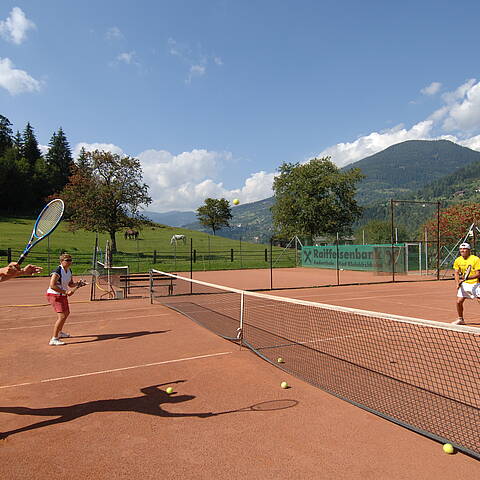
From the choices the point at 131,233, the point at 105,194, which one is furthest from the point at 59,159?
the point at 105,194

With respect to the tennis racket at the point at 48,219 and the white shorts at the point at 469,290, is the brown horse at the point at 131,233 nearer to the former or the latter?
the tennis racket at the point at 48,219

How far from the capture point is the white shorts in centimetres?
812

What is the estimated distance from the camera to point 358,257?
2920cm

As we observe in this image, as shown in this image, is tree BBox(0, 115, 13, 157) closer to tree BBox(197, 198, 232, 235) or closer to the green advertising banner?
tree BBox(197, 198, 232, 235)

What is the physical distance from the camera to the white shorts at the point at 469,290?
8.12m

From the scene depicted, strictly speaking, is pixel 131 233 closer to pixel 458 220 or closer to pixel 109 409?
pixel 458 220

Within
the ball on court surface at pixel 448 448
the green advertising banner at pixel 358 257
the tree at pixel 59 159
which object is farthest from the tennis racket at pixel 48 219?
the tree at pixel 59 159

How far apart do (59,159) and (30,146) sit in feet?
23.2

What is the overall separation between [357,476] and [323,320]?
6.45m

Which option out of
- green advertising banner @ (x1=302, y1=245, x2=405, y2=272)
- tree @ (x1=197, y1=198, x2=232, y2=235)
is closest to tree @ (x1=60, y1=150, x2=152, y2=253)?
green advertising banner @ (x1=302, y1=245, x2=405, y2=272)

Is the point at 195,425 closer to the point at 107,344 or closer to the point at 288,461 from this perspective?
the point at 288,461

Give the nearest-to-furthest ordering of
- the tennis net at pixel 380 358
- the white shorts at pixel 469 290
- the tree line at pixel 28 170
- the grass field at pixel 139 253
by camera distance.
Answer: the tennis net at pixel 380 358 < the white shorts at pixel 469 290 < the grass field at pixel 139 253 < the tree line at pixel 28 170

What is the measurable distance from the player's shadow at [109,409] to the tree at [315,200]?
45971mm

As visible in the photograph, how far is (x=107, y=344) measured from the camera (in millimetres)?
7254
